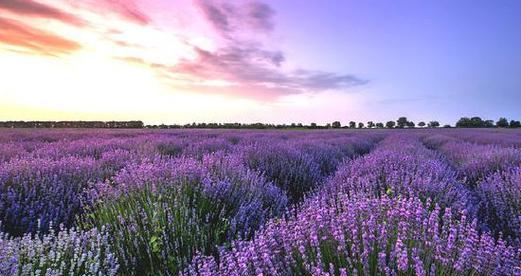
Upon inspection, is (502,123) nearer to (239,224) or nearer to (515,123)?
(515,123)

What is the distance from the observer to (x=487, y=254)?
1812mm

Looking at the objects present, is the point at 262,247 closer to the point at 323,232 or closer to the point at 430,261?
the point at 323,232

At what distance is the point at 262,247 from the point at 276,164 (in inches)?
172

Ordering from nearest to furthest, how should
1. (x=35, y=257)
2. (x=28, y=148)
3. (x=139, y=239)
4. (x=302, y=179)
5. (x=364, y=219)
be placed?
(x=35, y=257) < (x=364, y=219) < (x=139, y=239) < (x=302, y=179) < (x=28, y=148)

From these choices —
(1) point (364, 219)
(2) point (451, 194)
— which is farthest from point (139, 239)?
(2) point (451, 194)

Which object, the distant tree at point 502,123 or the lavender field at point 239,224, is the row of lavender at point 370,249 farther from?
the distant tree at point 502,123

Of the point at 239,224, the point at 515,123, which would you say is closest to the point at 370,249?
the point at 239,224

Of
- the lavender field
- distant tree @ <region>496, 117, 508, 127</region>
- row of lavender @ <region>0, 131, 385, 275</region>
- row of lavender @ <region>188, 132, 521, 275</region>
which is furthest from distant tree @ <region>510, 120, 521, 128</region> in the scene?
row of lavender @ <region>188, 132, 521, 275</region>

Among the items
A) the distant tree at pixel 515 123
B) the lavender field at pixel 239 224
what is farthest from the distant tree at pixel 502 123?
the lavender field at pixel 239 224

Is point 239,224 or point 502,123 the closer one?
point 239,224

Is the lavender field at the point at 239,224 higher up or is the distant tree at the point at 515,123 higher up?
the distant tree at the point at 515,123

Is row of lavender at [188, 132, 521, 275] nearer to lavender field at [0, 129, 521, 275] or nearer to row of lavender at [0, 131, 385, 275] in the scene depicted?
lavender field at [0, 129, 521, 275]

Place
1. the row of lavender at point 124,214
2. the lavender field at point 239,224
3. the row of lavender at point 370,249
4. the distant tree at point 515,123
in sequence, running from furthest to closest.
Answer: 1. the distant tree at point 515,123
2. the row of lavender at point 124,214
3. the lavender field at point 239,224
4. the row of lavender at point 370,249

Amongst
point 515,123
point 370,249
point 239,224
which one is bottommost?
point 239,224
